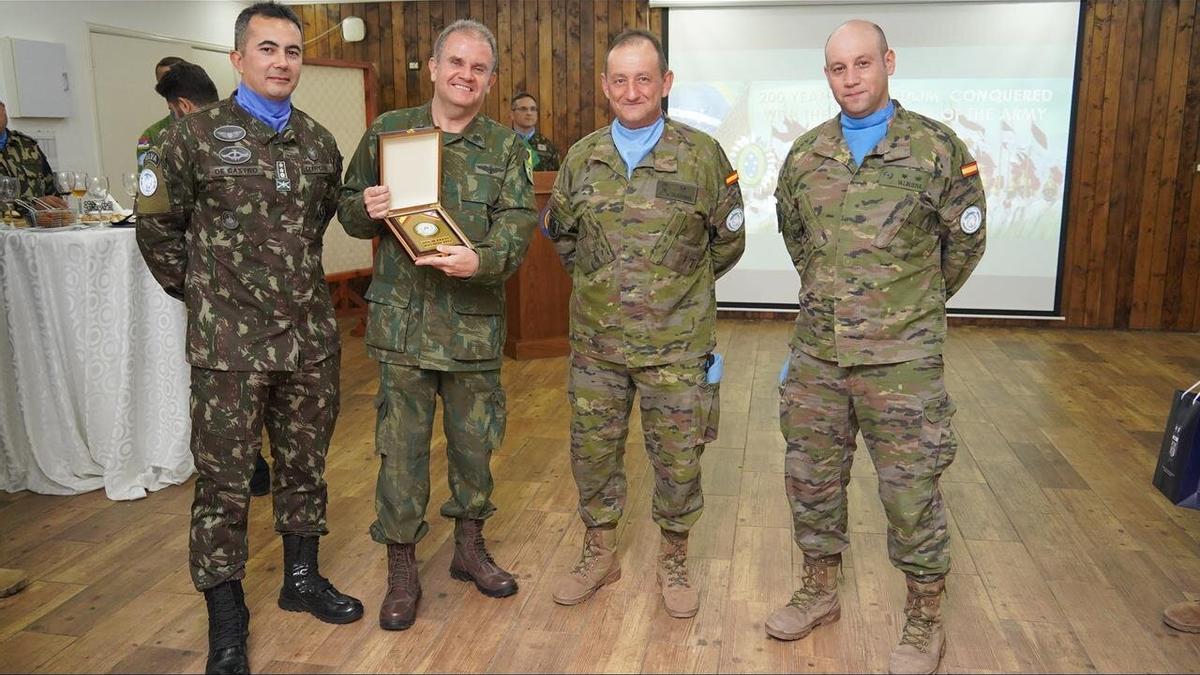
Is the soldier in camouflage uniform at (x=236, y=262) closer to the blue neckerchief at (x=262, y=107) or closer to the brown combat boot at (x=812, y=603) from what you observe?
the blue neckerchief at (x=262, y=107)

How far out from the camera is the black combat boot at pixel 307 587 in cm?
276

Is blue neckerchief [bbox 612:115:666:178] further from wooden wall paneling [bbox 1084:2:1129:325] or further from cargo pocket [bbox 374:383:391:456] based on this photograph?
wooden wall paneling [bbox 1084:2:1129:325]

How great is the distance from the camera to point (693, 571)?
3.09m

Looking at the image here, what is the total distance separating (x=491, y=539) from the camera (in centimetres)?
335

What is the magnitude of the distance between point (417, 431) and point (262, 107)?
980 mm

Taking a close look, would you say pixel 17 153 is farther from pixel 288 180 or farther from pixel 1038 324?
pixel 1038 324

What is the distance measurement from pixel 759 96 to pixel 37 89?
197 inches

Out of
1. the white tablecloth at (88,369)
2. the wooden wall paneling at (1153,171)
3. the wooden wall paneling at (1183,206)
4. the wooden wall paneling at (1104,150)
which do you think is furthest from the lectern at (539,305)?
the wooden wall paneling at (1183,206)

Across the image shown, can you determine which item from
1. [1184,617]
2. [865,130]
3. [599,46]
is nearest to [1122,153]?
[599,46]

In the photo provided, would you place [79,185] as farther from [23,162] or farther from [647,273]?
[647,273]

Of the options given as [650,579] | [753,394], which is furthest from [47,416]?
[753,394]

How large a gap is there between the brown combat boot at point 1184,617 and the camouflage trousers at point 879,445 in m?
0.75

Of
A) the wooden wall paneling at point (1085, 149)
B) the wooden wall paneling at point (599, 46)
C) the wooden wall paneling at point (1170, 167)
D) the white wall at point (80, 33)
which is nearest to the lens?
the white wall at point (80, 33)

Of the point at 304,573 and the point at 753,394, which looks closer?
the point at 304,573
